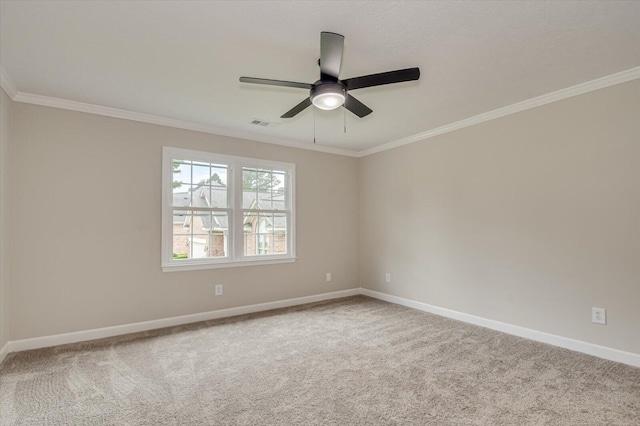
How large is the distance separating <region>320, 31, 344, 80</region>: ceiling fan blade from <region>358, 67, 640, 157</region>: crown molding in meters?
2.39

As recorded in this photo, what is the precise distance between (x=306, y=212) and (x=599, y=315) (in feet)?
11.8

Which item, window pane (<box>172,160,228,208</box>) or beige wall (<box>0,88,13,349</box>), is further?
window pane (<box>172,160,228,208</box>)

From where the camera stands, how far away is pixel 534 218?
10.9 feet

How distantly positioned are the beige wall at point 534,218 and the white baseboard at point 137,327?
67.9 inches

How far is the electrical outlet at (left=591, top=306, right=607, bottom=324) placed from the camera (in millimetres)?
2855

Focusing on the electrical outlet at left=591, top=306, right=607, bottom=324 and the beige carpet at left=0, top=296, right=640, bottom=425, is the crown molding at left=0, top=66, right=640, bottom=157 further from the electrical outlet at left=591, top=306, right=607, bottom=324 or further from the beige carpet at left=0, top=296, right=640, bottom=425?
the beige carpet at left=0, top=296, right=640, bottom=425

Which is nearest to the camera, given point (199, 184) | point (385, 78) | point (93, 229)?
point (385, 78)

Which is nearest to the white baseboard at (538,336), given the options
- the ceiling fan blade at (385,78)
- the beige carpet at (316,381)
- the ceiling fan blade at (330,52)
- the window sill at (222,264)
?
the beige carpet at (316,381)

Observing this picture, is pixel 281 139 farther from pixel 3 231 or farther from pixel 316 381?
pixel 316 381

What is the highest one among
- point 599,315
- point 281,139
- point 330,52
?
point 281,139

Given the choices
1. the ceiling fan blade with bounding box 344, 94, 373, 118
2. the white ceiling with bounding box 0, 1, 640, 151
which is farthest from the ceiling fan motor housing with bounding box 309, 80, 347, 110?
the white ceiling with bounding box 0, 1, 640, 151

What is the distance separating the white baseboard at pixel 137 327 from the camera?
10.2 ft

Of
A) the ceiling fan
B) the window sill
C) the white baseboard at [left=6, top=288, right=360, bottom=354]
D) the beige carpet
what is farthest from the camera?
the window sill

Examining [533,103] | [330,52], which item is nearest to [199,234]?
[330,52]
